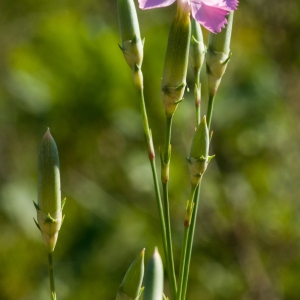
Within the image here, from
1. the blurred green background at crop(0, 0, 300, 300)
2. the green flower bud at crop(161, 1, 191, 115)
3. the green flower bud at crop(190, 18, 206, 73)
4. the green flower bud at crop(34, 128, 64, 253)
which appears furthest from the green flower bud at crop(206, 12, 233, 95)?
the blurred green background at crop(0, 0, 300, 300)

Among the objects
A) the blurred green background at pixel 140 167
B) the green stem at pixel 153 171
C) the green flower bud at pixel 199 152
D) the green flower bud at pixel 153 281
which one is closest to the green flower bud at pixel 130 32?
the green stem at pixel 153 171

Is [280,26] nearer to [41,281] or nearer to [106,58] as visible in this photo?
[106,58]

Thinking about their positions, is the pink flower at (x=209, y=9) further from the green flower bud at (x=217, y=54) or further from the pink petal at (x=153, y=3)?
the green flower bud at (x=217, y=54)

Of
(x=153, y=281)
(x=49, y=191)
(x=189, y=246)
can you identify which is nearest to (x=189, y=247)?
(x=189, y=246)

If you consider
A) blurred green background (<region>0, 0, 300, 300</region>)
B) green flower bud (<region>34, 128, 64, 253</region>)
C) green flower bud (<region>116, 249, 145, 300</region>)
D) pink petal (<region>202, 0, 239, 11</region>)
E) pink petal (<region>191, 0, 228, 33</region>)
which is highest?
pink petal (<region>202, 0, 239, 11</region>)

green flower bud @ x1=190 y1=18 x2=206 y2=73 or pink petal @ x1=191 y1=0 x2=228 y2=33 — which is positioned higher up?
pink petal @ x1=191 y1=0 x2=228 y2=33

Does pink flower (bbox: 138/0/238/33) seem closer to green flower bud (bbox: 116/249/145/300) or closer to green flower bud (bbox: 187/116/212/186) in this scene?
green flower bud (bbox: 187/116/212/186)

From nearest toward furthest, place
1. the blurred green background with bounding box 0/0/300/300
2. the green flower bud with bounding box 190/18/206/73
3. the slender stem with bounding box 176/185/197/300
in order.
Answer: the slender stem with bounding box 176/185/197/300, the green flower bud with bounding box 190/18/206/73, the blurred green background with bounding box 0/0/300/300

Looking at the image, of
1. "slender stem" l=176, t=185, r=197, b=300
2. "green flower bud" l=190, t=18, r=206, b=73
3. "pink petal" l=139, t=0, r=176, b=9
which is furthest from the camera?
"green flower bud" l=190, t=18, r=206, b=73
